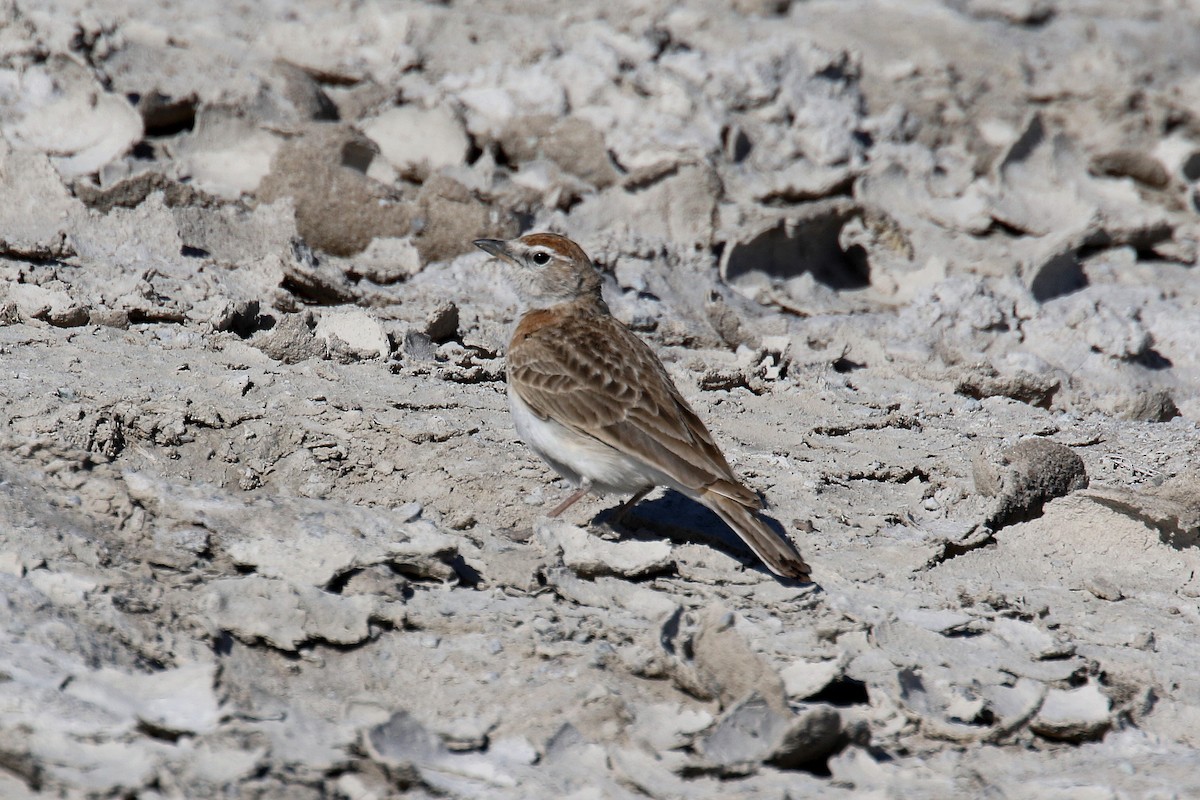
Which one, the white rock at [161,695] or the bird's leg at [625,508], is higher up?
the white rock at [161,695]

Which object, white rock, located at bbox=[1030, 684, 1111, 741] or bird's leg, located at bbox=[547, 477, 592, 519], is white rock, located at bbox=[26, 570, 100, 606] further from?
white rock, located at bbox=[1030, 684, 1111, 741]

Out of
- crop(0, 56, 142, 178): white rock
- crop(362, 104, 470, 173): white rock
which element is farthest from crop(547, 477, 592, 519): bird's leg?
crop(0, 56, 142, 178): white rock

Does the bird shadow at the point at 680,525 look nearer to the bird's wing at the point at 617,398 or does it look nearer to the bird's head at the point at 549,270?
the bird's wing at the point at 617,398

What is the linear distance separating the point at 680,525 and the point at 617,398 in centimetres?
69

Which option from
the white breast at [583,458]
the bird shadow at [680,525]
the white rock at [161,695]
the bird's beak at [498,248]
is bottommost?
the bird shadow at [680,525]

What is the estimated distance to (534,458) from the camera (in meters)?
6.15

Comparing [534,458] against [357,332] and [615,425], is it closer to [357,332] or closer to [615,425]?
[615,425]

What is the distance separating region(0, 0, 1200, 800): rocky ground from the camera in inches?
152

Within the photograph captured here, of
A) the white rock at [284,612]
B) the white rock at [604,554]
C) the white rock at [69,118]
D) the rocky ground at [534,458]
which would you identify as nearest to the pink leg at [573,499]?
the rocky ground at [534,458]

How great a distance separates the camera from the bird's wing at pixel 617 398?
534 centimetres

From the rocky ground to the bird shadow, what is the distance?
0.04 metres

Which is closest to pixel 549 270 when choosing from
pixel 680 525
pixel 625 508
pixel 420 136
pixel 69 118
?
pixel 625 508

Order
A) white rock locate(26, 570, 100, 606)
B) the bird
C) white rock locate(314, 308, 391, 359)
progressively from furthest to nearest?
white rock locate(314, 308, 391, 359)
the bird
white rock locate(26, 570, 100, 606)

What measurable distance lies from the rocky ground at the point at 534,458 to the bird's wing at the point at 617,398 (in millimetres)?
380
